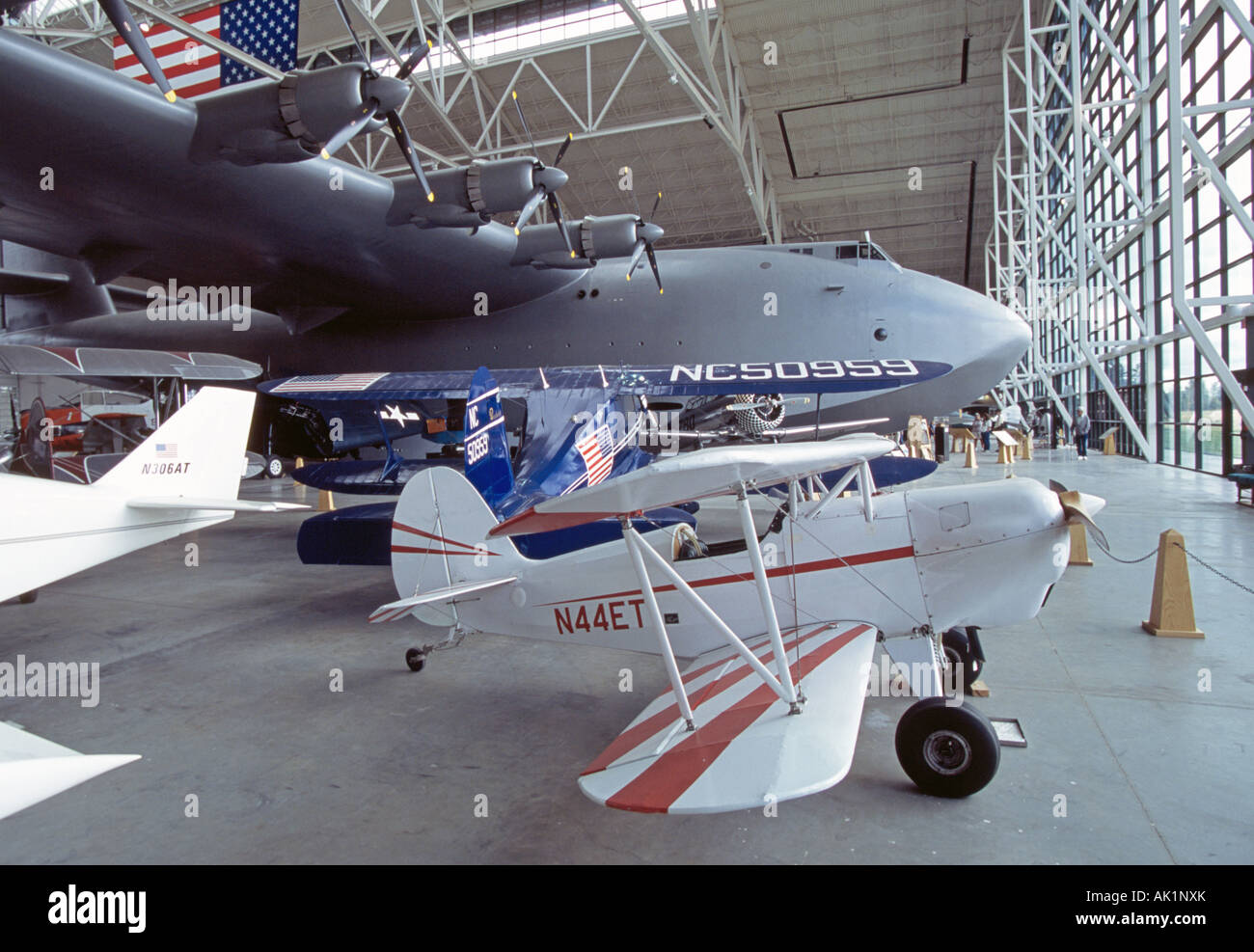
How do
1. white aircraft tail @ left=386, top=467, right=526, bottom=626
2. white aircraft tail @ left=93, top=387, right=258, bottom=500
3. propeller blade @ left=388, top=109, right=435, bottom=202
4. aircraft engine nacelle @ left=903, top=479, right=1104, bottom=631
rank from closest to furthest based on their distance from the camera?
aircraft engine nacelle @ left=903, top=479, right=1104, bottom=631 → white aircraft tail @ left=386, top=467, right=526, bottom=626 → white aircraft tail @ left=93, top=387, right=258, bottom=500 → propeller blade @ left=388, top=109, right=435, bottom=202

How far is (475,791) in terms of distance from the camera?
3193mm

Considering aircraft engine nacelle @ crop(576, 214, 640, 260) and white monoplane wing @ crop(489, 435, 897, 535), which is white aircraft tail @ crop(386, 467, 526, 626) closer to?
white monoplane wing @ crop(489, 435, 897, 535)

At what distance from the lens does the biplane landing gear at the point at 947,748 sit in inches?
118

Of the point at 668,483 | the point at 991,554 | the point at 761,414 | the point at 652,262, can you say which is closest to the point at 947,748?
the point at 991,554

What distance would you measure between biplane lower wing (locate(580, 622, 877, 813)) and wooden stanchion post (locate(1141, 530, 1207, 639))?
293 cm

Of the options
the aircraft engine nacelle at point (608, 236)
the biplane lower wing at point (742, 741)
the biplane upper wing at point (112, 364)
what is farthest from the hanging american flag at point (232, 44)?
the biplane lower wing at point (742, 741)

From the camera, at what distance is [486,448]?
6020mm

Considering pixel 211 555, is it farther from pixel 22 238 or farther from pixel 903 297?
pixel 903 297

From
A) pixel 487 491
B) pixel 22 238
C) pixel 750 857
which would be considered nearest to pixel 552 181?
pixel 487 491

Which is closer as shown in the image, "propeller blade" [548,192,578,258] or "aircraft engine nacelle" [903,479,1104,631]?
"aircraft engine nacelle" [903,479,1104,631]

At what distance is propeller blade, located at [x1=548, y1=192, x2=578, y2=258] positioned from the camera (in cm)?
1040

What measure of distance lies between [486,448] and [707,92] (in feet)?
67.7

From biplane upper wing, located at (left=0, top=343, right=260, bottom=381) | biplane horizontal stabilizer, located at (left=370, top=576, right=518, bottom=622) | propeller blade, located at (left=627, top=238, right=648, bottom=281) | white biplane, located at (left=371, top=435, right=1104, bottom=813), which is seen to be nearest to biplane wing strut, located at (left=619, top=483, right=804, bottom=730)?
white biplane, located at (left=371, top=435, right=1104, bottom=813)
